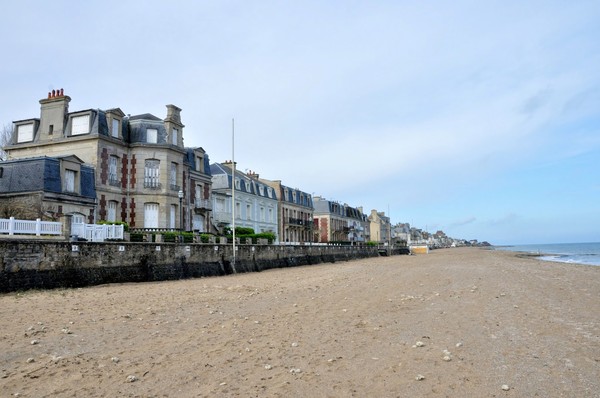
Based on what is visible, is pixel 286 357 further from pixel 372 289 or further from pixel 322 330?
pixel 372 289

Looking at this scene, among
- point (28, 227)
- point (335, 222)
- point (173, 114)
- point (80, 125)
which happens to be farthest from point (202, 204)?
point (335, 222)

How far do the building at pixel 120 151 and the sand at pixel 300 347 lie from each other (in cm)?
1653

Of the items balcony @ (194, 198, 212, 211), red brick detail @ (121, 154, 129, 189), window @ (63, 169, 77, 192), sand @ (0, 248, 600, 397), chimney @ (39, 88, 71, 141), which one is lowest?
sand @ (0, 248, 600, 397)

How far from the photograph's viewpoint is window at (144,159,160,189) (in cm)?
2966

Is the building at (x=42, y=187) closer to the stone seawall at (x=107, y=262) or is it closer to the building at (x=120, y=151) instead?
the building at (x=120, y=151)

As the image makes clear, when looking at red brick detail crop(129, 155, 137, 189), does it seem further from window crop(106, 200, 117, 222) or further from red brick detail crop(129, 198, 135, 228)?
window crop(106, 200, 117, 222)

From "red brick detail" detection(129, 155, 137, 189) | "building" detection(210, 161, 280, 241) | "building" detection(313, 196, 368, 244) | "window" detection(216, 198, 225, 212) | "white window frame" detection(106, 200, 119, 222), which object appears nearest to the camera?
"white window frame" detection(106, 200, 119, 222)

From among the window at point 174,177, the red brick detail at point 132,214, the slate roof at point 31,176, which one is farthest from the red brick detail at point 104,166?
the window at point 174,177

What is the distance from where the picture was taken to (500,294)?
1366cm

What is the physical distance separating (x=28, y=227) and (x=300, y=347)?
12669mm

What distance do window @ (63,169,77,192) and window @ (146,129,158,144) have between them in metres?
6.17

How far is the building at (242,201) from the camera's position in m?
42.1

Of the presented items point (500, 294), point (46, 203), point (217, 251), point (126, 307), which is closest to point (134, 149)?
point (46, 203)

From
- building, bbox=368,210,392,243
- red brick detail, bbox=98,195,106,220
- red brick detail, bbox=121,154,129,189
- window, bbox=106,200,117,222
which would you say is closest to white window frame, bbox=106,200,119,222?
window, bbox=106,200,117,222
